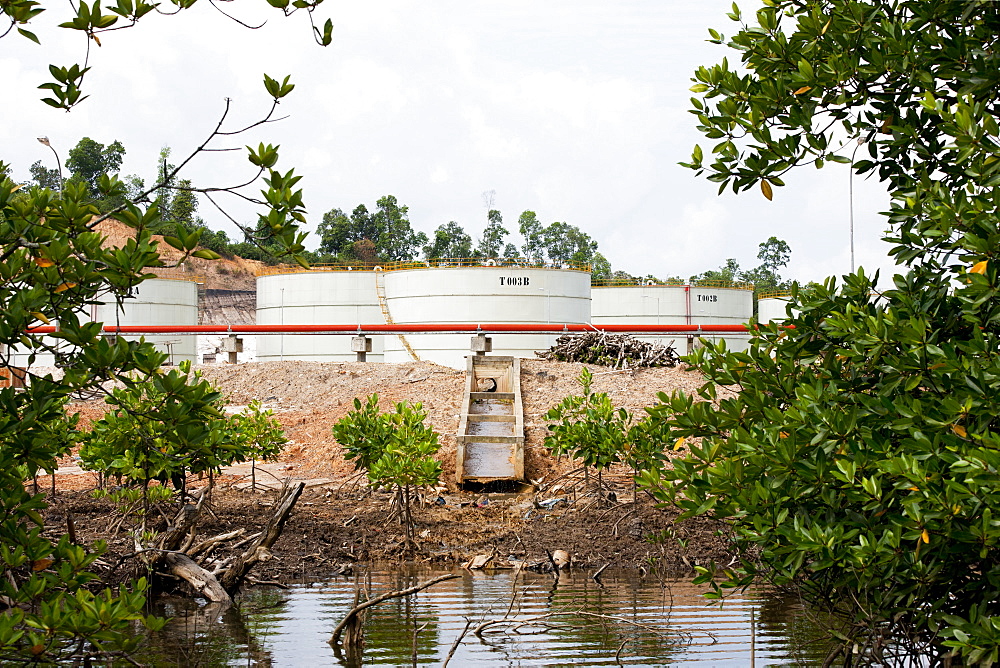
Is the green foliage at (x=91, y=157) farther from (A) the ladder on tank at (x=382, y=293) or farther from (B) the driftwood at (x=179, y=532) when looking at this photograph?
(B) the driftwood at (x=179, y=532)

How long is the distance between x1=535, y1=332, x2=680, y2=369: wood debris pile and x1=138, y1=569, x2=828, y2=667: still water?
15986 millimetres

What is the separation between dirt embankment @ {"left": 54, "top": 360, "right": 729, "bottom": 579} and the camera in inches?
446

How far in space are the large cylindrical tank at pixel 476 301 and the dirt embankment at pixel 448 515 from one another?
60.2 feet

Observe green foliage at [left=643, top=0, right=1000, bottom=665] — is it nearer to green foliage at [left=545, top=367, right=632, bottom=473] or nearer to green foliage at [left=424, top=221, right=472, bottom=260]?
green foliage at [left=545, top=367, right=632, bottom=473]

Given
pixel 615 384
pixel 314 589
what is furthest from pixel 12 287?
pixel 615 384

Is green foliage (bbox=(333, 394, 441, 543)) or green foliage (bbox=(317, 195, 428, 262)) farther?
green foliage (bbox=(317, 195, 428, 262))

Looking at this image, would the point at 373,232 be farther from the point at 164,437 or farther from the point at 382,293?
the point at 164,437

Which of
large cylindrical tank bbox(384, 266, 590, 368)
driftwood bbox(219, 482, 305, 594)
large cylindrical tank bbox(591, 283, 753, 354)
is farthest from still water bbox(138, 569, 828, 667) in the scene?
large cylindrical tank bbox(591, 283, 753, 354)

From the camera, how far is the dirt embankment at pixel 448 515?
11320mm

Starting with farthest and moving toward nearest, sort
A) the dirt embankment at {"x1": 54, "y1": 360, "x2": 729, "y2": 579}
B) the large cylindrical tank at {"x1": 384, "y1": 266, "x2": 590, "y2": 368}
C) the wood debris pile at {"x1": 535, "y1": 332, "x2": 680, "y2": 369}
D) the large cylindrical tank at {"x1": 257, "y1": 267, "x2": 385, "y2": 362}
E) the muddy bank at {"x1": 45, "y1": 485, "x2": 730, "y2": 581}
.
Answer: the large cylindrical tank at {"x1": 257, "y1": 267, "x2": 385, "y2": 362}
the large cylindrical tank at {"x1": 384, "y1": 266, "x2": 590, "y2": 368}
the wood debris pile at {"x1": 535, "y1": 332, "x2": 680, "y2": 369}
the dirt embankment at {"x1": 54, "y1": 360, "x2": 729, "y2": 579}
the muddy bank at {"x1": 45, "y1": 485, "x2": 730, "y2": 581}

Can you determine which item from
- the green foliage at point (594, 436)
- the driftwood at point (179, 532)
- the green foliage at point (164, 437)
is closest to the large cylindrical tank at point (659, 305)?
the green foliage at point (594, 436)

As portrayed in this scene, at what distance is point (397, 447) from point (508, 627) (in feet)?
12.4

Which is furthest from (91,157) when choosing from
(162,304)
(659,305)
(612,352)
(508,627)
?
(508,627)

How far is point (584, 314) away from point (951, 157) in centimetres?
3913
